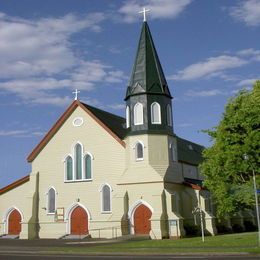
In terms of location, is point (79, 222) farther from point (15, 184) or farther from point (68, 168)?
point (15, 184)

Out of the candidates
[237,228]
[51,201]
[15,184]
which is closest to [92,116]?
[51,201]

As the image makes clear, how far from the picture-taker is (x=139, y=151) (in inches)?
1545

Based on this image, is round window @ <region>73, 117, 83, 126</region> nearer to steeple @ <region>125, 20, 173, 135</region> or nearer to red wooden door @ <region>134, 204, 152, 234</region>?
steeple @ <region>125, 20, 173, 135</region>

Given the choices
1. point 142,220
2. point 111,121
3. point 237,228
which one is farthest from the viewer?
point 237,228

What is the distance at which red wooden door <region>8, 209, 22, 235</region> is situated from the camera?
143 feet

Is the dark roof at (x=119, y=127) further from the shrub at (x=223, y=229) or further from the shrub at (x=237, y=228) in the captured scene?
the shrub at (x=237, y=228)

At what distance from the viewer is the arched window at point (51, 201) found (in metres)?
42.3

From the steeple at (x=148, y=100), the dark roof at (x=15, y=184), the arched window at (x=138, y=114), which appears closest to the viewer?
the steeple at (x=148, y=100)

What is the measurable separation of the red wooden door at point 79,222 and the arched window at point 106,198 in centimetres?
209

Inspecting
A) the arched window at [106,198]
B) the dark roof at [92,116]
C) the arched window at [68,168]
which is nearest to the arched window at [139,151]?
the dark roof at [92,116]

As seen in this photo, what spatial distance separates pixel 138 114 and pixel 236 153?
11.1 meters

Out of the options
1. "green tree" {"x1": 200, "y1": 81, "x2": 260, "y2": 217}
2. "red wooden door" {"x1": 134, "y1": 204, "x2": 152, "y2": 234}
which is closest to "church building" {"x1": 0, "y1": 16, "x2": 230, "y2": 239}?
"red wooden door" {"x1": 134, "y1": 204, "x2": 152, "y2": 234}

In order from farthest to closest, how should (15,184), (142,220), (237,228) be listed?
(237,228) < (15,184) < (142,220)

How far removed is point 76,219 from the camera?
135ft
